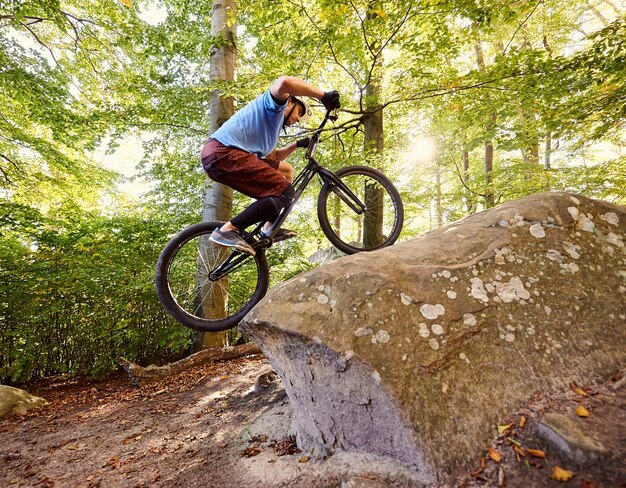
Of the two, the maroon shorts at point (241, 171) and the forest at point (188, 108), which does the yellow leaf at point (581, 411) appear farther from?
the forest at point (188, 108)

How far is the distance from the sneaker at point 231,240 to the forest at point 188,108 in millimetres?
2335

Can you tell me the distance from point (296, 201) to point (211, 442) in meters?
2.54

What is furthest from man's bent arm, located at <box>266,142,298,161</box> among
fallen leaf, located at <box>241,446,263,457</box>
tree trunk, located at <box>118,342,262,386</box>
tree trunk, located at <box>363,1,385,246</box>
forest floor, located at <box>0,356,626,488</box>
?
tree trunk, located at <box>118,342,262,386</box>

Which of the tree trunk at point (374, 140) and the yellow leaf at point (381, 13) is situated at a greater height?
the yellow leaf at point (381, 13)

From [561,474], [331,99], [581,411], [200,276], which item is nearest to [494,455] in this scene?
[561,474]

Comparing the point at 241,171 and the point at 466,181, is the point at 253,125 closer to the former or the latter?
the point at 241,171

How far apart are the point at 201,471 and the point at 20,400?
13.1ft

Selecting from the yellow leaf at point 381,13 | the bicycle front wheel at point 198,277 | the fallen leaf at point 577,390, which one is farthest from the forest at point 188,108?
the fallen leaf at point 577,390

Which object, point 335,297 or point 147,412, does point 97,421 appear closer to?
point 147,412

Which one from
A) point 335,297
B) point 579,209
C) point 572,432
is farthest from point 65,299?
point 579,209

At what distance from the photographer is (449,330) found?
6.26ft

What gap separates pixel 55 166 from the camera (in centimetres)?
829

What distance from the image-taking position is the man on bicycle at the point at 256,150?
279cm

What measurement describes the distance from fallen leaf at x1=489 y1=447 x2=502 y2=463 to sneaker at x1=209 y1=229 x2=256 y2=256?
7.57 feet
